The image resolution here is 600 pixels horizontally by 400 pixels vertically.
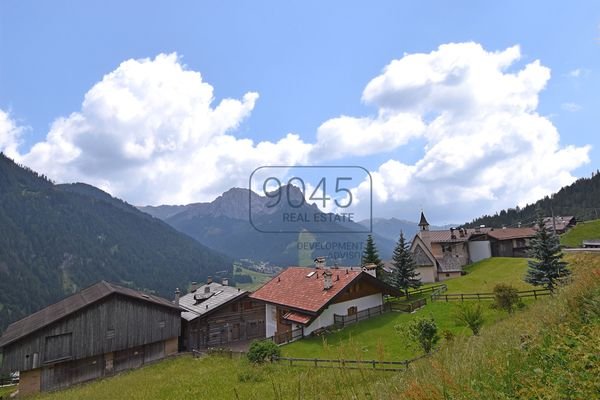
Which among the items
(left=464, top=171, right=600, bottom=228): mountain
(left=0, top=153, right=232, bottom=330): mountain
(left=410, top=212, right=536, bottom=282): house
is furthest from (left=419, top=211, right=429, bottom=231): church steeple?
(left=0, top=153, right=232, bottom=330): mountain

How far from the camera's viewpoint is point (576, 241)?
60125mm

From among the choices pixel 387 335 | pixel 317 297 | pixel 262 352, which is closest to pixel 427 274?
pixel 317 297

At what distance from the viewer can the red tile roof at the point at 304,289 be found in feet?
97.7

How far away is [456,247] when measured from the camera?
185 ft

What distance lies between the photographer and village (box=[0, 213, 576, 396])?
28.7 meters

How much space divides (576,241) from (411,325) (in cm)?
6056

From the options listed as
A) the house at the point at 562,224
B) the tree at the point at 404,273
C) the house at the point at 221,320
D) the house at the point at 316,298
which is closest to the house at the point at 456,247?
the tree at the point at 404,273

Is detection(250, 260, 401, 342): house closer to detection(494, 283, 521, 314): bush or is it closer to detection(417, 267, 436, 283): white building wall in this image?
detection(494, 283, 521, 314): bush

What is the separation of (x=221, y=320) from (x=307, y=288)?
1287cm

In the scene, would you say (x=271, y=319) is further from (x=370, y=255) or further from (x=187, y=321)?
(x=370, y=255)

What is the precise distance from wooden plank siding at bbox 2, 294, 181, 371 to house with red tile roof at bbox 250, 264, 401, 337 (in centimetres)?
1037

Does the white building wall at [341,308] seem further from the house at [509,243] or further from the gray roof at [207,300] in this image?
the house at [509,243]

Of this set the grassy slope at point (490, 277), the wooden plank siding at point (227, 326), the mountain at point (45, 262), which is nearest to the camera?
the grassy slope at point (490, 277)

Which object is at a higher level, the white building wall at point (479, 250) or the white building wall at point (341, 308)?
the white building wall at point (479, 250)
